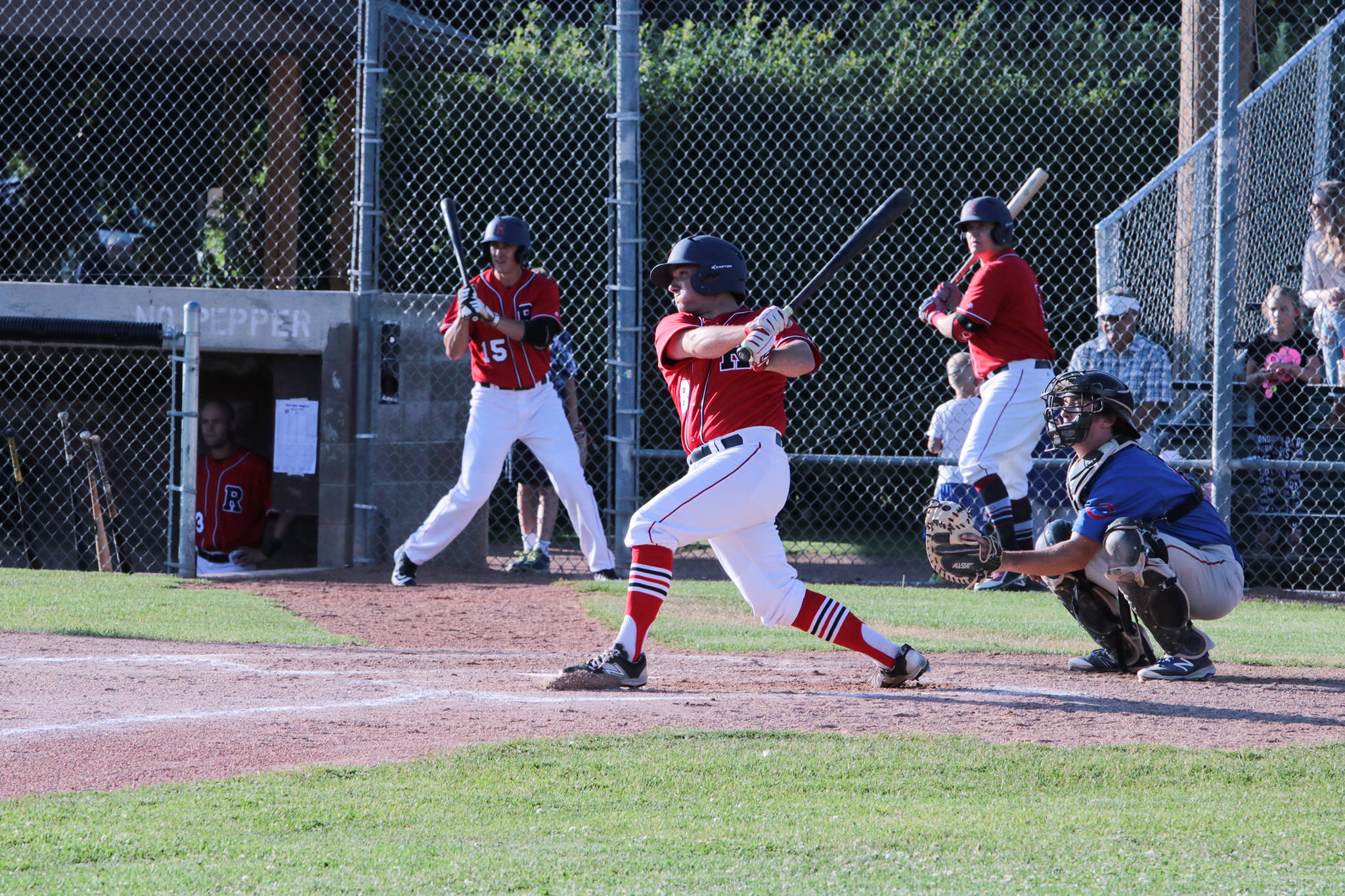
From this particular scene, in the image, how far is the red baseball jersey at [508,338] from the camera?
24.6 feet

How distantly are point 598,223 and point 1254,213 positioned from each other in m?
4.82

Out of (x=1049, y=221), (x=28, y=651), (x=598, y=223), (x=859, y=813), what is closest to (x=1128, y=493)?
(x=859, y=813)

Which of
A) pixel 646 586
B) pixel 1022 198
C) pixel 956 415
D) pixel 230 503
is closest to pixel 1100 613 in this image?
pixel 646 586

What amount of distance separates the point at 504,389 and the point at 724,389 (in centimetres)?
310

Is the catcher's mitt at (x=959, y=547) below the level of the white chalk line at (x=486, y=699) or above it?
above

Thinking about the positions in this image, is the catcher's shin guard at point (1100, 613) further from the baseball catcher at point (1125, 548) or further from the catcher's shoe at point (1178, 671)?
the catcher's shoe at point (1178, 671)

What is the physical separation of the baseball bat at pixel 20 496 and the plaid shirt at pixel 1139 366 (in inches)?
296

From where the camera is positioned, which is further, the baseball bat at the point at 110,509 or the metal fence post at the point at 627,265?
the baseball bat at the point at 110,509

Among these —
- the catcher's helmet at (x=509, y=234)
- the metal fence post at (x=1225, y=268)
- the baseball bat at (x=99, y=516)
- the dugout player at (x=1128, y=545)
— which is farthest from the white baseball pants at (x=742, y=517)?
the baseball bat at (x=99, y=516)

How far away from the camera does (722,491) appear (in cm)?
444

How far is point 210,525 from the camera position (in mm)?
9508

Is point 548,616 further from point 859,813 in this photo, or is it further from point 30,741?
point 859,813

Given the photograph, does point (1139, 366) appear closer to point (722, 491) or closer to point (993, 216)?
point (993, 216)

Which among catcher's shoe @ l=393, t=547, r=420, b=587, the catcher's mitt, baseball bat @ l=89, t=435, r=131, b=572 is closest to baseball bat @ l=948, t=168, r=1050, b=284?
the catcher's mitt
